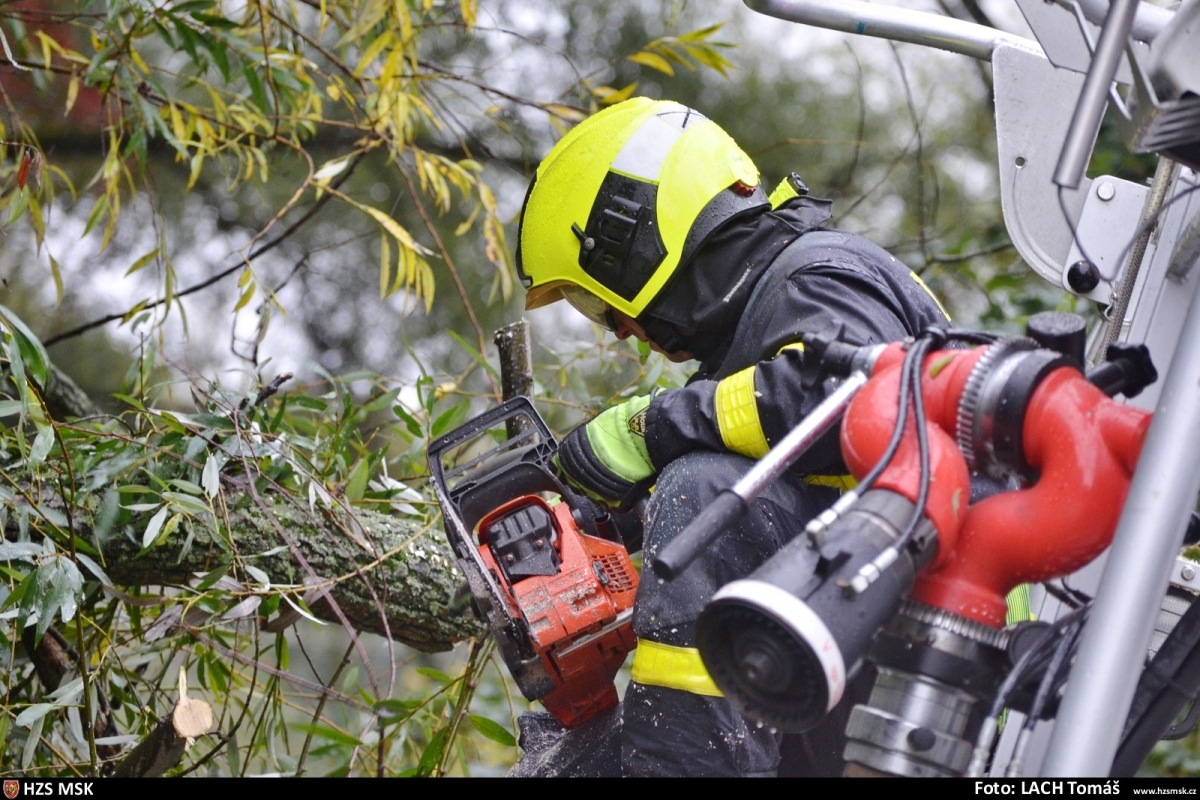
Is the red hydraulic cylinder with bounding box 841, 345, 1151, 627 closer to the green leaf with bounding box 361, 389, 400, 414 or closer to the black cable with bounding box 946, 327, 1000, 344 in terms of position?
the black cable with bounding box 946, 327, 1000, 344

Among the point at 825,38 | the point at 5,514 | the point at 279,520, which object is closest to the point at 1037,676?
the point at 279,520

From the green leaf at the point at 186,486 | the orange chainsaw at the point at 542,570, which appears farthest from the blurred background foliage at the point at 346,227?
the orange chainsaw at the point at 542,570

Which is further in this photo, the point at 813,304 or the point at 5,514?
the point at 5,514

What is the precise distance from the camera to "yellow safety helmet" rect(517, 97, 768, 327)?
2049 millimetres

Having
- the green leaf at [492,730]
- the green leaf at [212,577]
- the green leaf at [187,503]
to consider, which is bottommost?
the green leaf at [492,730]

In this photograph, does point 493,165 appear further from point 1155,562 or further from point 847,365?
point 1155,562

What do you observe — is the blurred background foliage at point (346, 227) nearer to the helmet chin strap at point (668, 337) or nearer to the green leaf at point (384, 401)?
the green leaf at point (384, 401)

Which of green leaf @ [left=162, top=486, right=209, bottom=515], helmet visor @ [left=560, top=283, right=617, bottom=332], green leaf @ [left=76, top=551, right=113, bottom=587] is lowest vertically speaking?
green leaf @ [left=76, top=551, right=113, bottom=587]

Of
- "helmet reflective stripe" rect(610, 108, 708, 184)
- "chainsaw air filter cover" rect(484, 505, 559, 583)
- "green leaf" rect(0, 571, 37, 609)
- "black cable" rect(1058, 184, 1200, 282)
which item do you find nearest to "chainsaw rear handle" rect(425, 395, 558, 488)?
"chainsaw air filter cover" rect(484, 505, 559, 583)

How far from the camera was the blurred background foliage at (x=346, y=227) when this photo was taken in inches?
91.7

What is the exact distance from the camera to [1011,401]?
111cm

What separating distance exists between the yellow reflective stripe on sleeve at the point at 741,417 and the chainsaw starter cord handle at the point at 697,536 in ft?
1.90
